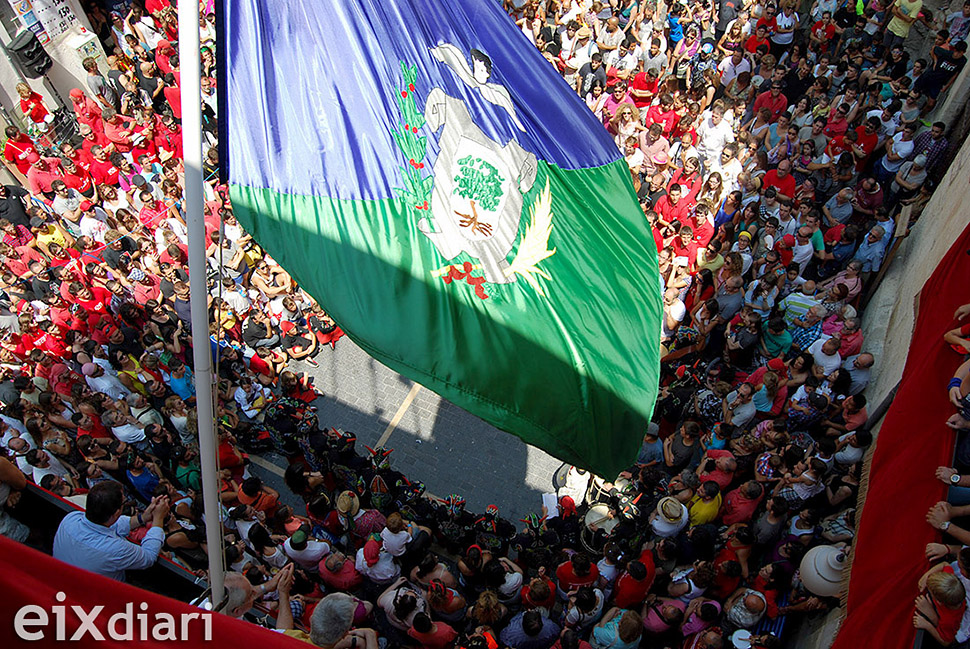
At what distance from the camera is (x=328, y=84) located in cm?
430

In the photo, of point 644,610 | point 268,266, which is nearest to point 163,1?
point 268,266

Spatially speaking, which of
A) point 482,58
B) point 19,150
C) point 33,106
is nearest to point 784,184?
point 482,58

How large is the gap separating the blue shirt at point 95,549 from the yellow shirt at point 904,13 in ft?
50.8

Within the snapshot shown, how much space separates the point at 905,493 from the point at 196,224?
5145mm

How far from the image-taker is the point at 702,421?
839 centimetres

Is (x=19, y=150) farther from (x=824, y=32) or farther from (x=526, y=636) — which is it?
(x=824, y=32)

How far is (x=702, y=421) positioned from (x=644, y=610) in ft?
8.82

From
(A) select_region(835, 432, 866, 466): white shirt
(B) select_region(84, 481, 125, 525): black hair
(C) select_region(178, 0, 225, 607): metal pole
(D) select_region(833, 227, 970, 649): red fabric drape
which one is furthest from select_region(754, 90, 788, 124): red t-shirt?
(B) select_region(84, 481, 125, 525): black hair

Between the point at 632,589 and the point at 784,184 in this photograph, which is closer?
the point at 632,589

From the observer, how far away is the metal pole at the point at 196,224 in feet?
10.7

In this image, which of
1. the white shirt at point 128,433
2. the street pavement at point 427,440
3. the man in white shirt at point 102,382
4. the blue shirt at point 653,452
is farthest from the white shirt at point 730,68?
the white shirt at point 128,433

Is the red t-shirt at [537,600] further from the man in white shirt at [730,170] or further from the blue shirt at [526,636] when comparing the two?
the man in white shirt at [730,170]

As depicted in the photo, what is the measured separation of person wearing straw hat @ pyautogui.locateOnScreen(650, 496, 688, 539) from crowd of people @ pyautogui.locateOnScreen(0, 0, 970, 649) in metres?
0.05

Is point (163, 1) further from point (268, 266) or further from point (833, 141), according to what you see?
point (833, 141)
